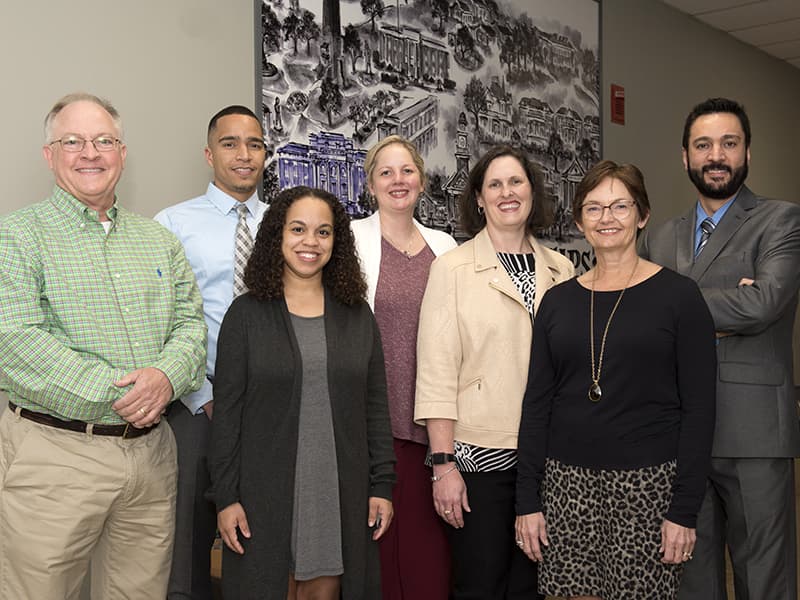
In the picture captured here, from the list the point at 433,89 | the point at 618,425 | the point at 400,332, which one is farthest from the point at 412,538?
the point at 433,89

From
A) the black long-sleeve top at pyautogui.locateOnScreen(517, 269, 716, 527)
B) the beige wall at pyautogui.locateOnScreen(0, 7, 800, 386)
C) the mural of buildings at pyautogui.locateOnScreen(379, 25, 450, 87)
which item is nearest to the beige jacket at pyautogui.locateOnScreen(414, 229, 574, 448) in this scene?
the black long-sleeve top at pyautogui.locateOnScreen(517, 269, 716, 527)

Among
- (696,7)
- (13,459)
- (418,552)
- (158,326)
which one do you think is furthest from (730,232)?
(696,7)

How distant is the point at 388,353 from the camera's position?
8.52ft

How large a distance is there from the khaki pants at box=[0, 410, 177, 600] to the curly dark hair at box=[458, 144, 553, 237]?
1.21 m

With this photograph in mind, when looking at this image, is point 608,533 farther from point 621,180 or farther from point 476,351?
point 621,180

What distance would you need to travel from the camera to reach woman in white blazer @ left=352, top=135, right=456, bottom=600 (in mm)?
2564

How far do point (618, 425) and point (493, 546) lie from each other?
23.1 inches

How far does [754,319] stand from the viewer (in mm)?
2402

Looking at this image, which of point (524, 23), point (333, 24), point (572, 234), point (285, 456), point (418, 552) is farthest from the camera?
point (572, 234)

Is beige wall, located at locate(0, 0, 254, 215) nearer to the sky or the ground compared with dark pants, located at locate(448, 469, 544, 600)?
nearer to the sky

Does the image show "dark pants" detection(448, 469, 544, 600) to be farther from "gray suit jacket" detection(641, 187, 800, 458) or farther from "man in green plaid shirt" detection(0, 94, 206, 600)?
"man in green plaid shirt" detection(0, 94, 206, 600)

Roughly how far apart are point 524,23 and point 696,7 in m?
2.10

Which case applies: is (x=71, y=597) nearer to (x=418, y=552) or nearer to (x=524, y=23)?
(x=418, y=552)

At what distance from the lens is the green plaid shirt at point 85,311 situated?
2.02 meters
